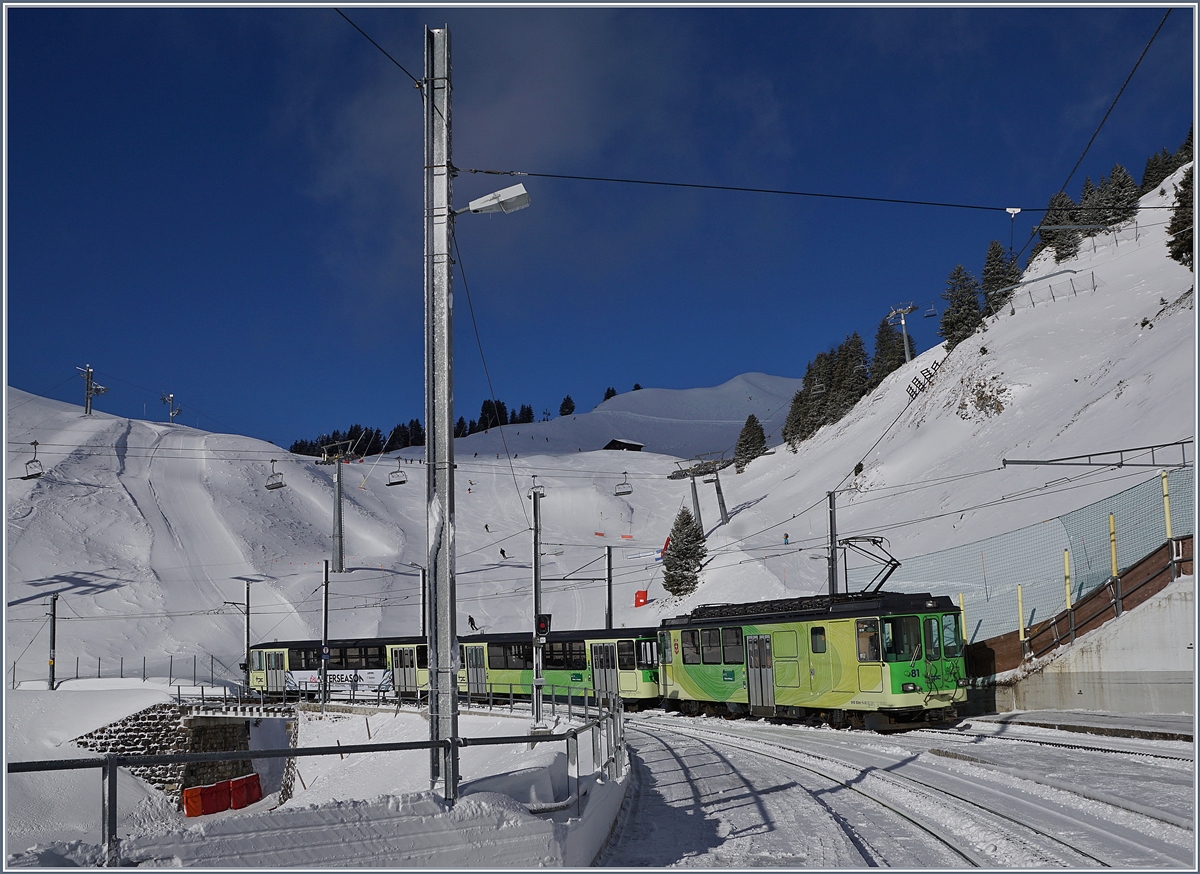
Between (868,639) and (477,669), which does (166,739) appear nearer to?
(477,669)

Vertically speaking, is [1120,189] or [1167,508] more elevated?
[1120,189]

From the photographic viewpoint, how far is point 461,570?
81.0 meters

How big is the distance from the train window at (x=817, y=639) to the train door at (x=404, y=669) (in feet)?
71.9

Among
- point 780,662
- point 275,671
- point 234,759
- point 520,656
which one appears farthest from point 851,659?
point 275,671

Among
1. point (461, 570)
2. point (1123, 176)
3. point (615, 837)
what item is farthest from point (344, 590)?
point (1123, 176)

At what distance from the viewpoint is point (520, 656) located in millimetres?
37000

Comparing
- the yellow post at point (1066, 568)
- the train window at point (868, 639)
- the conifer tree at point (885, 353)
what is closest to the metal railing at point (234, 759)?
the train window at point (868, 639)

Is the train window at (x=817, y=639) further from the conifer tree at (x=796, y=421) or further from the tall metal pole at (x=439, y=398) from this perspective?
the conifer tree at (x=796, y=421)

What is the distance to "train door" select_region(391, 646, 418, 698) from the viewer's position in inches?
1581

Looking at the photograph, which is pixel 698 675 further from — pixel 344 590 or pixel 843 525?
pixel 344 590

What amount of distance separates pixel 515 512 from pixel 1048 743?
89.1 m

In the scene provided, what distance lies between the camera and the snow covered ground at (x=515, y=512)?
46531 mm

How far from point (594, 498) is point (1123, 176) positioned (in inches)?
2970

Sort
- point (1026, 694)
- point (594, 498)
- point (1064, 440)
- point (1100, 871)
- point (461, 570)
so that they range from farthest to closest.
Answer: point (594, 498)
point (461, 570)
point (1064, 440)
point (1026, 694)
point (1100, 871)
